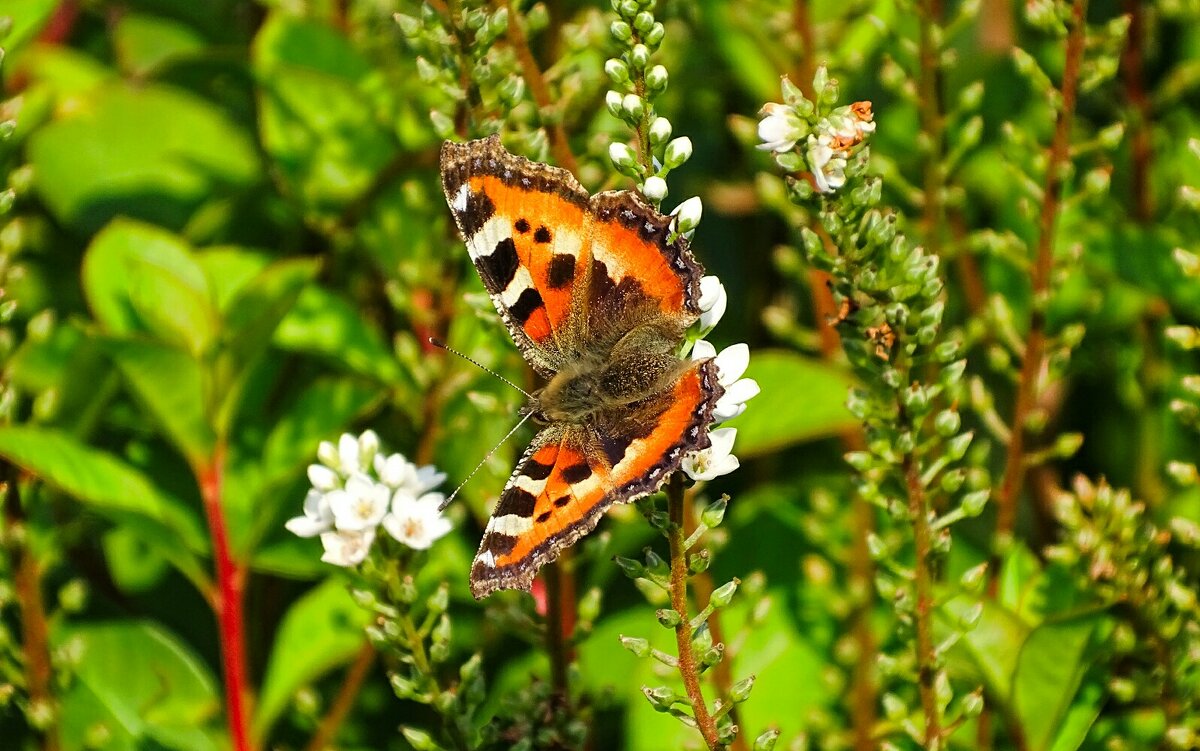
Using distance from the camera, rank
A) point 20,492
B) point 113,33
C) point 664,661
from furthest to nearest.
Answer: point 113,33 → point 20,492 → point 664,661

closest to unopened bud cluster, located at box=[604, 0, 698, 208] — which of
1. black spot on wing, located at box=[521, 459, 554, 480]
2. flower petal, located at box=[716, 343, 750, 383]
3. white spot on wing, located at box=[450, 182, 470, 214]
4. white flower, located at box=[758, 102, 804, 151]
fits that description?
white flower, located at box=[758, 102, 804, 151]

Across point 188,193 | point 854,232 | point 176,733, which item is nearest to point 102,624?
point 176,733

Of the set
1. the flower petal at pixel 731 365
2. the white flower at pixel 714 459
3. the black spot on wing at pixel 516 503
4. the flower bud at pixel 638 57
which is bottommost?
the black spot on wing at pixel 516 503

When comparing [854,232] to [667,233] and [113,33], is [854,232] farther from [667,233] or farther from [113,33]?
[113,33]

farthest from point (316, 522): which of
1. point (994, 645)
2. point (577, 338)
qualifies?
point (994, 645)

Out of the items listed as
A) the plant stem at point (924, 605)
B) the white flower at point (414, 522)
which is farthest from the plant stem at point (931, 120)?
the white flower at point (414, 522)

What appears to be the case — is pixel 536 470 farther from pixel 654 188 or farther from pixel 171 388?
A: pixel 171 388

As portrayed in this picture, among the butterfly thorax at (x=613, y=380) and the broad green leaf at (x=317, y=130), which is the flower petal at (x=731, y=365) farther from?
the broad green leaf at (x=317, y=130)
